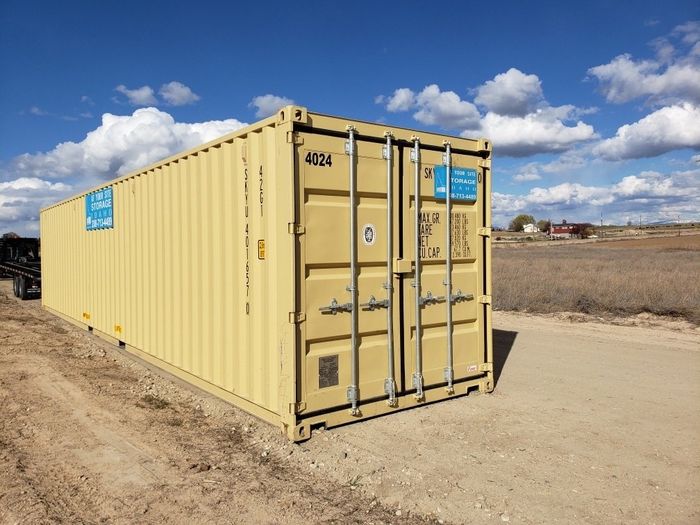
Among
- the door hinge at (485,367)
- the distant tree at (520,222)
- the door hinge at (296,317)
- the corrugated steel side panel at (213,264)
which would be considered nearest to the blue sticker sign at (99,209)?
the corrugated steel side panel at (213,264)

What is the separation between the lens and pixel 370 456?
475cm

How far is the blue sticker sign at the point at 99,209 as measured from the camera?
9.52 metres

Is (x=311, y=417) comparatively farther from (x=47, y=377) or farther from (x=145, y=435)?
(x=47, y=377)

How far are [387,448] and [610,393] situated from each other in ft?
10.9

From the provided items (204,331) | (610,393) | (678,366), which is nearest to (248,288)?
(204,331)

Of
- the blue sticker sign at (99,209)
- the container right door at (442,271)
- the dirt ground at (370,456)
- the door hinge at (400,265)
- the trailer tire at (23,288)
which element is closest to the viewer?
the dirt ground at (370,456)

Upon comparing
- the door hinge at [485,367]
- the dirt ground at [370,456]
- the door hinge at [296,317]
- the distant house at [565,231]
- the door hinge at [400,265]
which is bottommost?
the dirt ground at [370,456]

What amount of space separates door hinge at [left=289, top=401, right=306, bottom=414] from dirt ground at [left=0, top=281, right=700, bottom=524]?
315 millimetres

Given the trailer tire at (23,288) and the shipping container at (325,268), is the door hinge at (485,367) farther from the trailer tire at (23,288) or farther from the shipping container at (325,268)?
the trailer tire at (23,288)

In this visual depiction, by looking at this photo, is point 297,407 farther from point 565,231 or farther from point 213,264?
point 565,231

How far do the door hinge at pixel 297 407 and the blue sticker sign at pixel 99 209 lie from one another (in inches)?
236

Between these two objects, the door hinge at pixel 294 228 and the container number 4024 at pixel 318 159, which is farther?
the container number 4024 at pixel 318 159

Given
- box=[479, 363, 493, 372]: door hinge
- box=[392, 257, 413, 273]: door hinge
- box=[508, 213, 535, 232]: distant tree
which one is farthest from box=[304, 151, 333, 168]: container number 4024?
box=[508, 213, 535, 232]: distant tree

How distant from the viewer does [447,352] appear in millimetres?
6238
